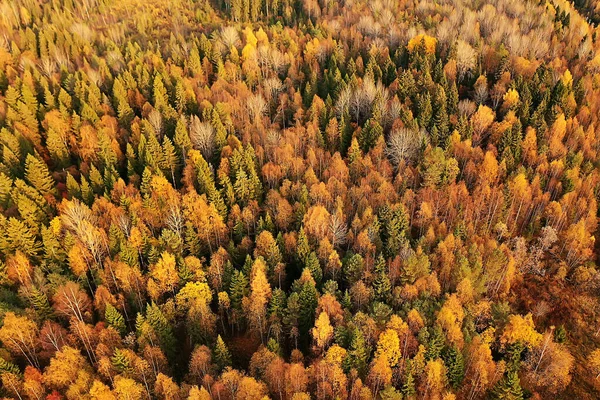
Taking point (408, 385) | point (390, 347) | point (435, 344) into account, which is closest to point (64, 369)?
point (390, 347)

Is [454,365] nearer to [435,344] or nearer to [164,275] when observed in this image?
[435,344]

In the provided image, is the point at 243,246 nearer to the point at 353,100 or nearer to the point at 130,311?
the point at 130,311

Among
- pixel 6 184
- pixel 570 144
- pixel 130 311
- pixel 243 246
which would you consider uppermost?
pixel 570 144

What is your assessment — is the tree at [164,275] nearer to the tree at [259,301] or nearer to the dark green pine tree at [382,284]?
the tree at [259,301]

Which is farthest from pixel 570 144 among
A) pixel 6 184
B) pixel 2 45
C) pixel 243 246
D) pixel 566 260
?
pixel 2 45

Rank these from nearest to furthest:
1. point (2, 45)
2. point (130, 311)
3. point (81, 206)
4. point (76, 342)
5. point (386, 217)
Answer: point (76, 342) → point (130, 311) → point (81, 206) → point (386, 217) → point (2, 45)

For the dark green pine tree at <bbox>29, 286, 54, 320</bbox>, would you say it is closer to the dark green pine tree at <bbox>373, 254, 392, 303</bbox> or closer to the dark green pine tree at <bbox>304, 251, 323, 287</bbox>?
the dark green pine tree at <bbox>304, 251, 323, 287</bbox>

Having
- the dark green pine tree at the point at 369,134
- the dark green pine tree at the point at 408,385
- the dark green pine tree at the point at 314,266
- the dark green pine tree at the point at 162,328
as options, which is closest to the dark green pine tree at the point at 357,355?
the dark green pine tree at the point at 408,385
